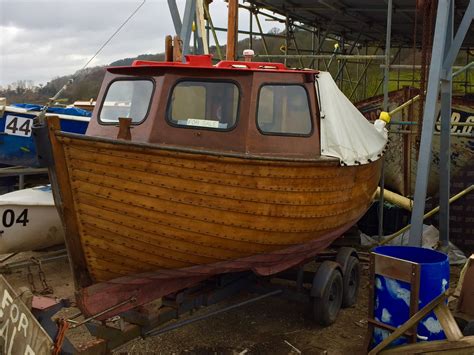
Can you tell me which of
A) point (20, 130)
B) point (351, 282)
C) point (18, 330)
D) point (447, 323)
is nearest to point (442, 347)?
point (447, 323)

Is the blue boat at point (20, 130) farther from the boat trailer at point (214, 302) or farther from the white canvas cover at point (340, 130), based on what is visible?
the white canvas cover at point (340, 130)

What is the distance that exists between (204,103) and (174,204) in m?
1.18

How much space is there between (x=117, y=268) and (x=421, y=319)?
236 cm

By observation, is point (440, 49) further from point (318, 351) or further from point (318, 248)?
point (318, 351)

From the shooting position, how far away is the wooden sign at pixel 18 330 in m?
3.21

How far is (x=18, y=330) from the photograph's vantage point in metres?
3.24

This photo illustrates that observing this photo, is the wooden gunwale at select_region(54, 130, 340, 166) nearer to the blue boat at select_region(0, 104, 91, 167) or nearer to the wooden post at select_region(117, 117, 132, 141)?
the wooden post at select_region(117, 117, 132, 141)

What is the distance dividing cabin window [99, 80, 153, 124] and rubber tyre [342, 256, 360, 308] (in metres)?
2.78

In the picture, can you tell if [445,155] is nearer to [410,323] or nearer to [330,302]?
[330,302]

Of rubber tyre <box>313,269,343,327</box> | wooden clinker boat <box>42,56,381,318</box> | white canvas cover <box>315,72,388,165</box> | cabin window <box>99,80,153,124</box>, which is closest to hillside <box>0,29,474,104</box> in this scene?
cabin window <box>99,80,153,124</box>

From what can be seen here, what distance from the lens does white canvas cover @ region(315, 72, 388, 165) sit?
5.07 meters

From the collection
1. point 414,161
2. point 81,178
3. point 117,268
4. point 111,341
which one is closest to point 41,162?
point 81,178

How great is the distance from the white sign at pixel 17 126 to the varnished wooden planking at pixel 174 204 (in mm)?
5885

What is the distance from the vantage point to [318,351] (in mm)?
4938
